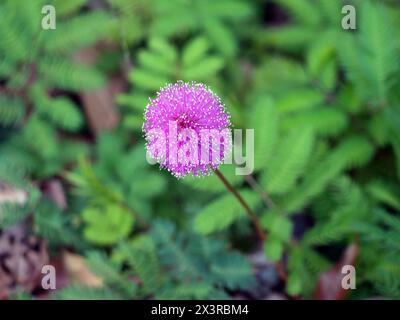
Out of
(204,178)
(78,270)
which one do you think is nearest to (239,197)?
(204,178)

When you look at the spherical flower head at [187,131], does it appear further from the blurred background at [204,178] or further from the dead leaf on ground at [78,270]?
the dead leaf on ground at [78,270]

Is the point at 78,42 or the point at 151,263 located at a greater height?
the point at 78,42

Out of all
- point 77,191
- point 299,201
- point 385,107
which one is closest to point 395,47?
point 385,107

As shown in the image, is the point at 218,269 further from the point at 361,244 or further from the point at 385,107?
the point at 385,107

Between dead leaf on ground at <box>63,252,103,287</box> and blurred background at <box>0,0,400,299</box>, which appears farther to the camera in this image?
dead leaf on ground at <box>63,252,103,287</box>

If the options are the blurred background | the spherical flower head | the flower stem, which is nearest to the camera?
the spherical flower head

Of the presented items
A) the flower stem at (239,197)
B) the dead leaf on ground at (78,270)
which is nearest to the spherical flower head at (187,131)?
the flower stem at (239,197)

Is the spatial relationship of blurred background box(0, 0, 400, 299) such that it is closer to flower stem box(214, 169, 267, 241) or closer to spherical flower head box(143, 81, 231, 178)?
flower stem box(214, 169, 267, 241)

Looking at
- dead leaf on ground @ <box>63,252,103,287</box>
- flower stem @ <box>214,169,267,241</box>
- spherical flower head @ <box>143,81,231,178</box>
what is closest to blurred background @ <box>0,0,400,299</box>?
dead leaf on ground @ <box>63,252,103,287</box>
